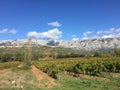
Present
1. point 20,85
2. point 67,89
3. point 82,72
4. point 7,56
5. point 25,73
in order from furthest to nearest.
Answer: point 7,56
point 82,72
point 25,73
point 20,85
point 67,89

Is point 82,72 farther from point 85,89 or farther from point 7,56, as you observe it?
point 7,56

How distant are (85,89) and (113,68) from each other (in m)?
34.9

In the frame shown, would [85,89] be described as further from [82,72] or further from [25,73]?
[82,72]

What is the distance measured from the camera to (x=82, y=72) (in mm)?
67188

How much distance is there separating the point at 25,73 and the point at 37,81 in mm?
3757

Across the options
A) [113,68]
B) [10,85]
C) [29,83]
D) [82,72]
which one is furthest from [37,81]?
[113,68]

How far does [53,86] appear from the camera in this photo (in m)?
38.0

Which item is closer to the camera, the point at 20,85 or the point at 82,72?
the point at 20,85

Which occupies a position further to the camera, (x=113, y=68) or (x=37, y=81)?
(x=113, y=68)

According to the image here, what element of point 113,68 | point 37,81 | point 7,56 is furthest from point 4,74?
point 7,56

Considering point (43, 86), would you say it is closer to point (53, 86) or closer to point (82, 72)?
point (53, 86)

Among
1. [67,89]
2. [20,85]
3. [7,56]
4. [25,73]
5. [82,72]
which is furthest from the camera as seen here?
[7,56]

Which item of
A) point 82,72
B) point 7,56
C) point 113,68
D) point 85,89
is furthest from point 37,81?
point 7,56

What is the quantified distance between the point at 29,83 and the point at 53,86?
13.4 ft
